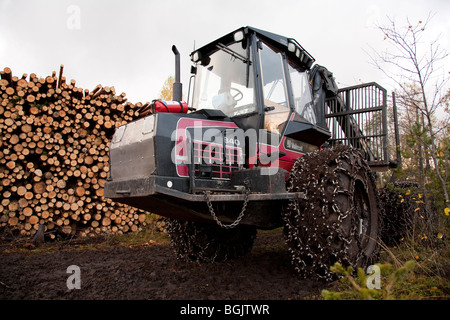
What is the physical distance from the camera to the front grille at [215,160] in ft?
11.2

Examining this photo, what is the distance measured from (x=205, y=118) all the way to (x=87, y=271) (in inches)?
89.9

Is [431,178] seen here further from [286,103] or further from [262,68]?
[262,68]

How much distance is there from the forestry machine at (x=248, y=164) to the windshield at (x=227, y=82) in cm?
1

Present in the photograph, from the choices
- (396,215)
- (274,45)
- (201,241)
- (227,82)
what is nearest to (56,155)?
(201,241)

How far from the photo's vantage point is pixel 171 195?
116 inches

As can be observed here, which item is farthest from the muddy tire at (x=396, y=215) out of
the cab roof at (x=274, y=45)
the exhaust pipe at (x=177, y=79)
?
the exhaust pipe at (x=177, y=79)

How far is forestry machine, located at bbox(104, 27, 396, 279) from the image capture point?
331 cm

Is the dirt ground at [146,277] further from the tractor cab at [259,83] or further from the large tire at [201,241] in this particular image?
the tractor cab at [259,83]

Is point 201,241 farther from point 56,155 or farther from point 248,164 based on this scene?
point 56,155

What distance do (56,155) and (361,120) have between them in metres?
5.14

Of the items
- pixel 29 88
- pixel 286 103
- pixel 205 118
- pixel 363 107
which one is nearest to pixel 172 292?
pixel 205 118
